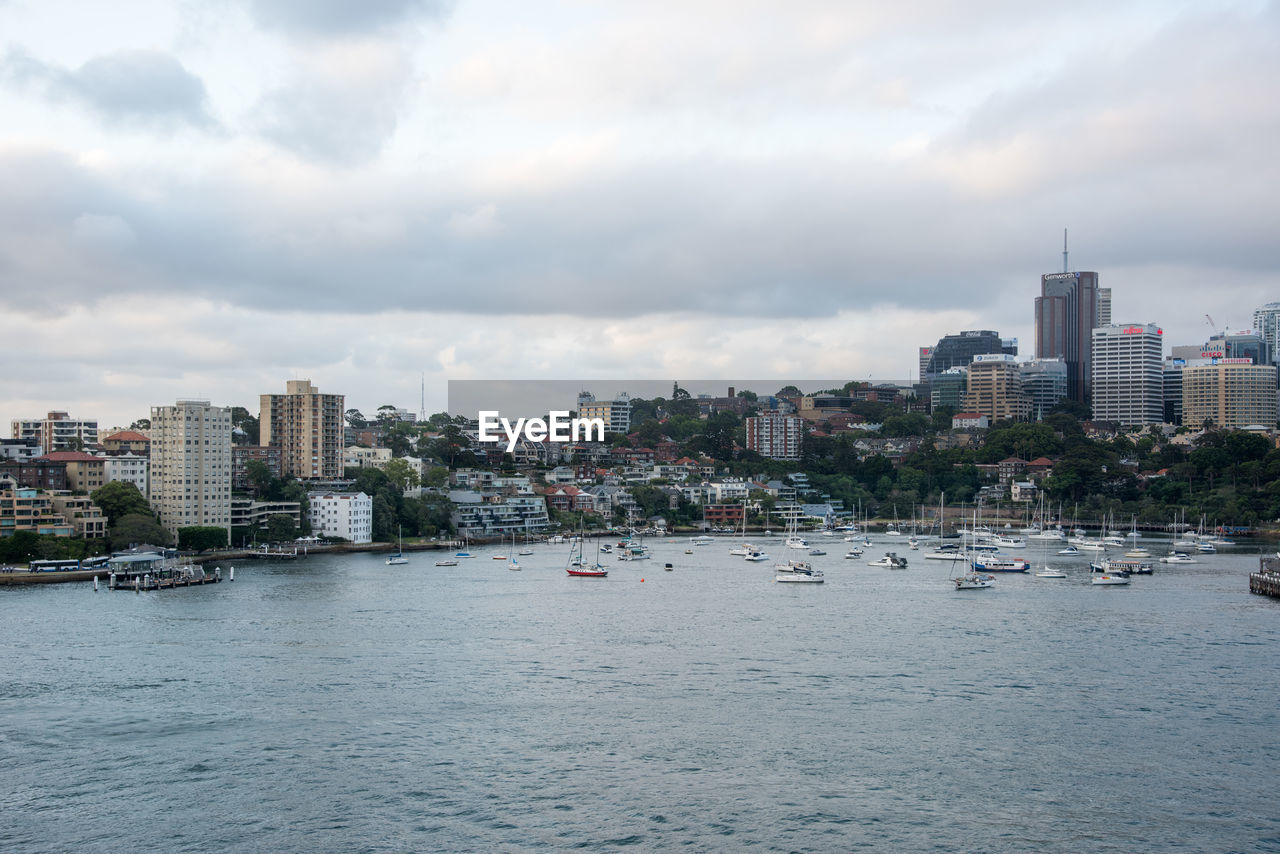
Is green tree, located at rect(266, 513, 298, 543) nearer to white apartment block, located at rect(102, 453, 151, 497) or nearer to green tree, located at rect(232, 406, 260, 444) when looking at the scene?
white apartment block, located at rect(102, 453, 151, 497)

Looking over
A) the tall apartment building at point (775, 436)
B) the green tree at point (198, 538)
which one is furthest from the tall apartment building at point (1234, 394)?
the green tree at point (198, 538)

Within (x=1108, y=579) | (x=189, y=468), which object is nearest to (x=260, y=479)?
(x=189, y=468)

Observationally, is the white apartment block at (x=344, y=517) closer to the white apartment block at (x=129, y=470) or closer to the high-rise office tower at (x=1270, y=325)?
the white apartment block at (x=129, y=470)

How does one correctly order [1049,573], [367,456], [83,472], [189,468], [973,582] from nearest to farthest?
[973,582], [1049,573], [189,468], [83,472], [367,456]

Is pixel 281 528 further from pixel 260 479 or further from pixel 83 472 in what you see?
pixel 83 472

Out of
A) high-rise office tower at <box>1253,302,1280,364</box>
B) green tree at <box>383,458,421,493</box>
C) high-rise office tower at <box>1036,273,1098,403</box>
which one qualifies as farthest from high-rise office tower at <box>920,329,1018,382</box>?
green tree at <box>383,458,421,493</box>

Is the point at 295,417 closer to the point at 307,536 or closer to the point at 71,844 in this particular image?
the point at 307,536

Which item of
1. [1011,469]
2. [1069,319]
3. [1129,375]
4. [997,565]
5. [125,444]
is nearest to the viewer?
[997,565]

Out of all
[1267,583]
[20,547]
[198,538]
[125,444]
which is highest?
[125,444]
